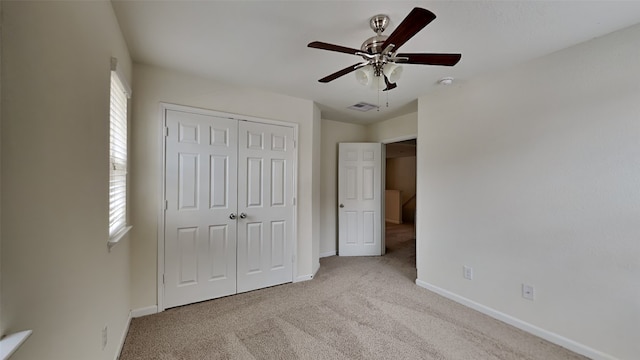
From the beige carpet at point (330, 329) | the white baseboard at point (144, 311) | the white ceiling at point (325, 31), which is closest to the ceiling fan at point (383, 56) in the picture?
the white ceiling at point (325, 31)

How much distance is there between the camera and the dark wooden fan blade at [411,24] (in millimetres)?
1155

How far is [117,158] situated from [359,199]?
3449mm

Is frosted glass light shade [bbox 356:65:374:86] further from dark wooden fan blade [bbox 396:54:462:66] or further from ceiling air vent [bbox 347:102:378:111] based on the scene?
ceiling air vent [bbox 347:102:378:111]

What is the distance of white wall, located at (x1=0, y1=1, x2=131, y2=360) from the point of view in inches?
30.0

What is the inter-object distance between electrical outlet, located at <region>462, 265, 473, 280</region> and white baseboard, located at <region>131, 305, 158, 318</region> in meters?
3.18

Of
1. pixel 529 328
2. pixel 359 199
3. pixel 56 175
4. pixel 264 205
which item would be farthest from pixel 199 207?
pixel 529 328

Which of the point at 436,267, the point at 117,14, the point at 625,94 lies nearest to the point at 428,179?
the point at 436,267

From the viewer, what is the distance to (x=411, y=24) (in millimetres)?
1256

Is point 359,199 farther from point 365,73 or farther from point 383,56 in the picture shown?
point 383,56

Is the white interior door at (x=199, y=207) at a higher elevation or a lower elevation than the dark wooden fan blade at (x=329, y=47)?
lower

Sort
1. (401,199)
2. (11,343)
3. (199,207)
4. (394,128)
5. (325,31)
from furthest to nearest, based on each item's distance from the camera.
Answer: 1. (401,199)
2. (394,128)
3. (199,207)
4. (325,31)
5. (11,343)


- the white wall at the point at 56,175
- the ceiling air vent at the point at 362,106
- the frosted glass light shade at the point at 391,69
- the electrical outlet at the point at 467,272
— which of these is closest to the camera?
the white wall at the point at 56,175

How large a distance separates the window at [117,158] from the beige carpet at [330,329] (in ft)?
3.20

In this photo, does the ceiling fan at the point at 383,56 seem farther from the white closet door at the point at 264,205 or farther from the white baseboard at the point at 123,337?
the white baseboard at the point at 123,337
